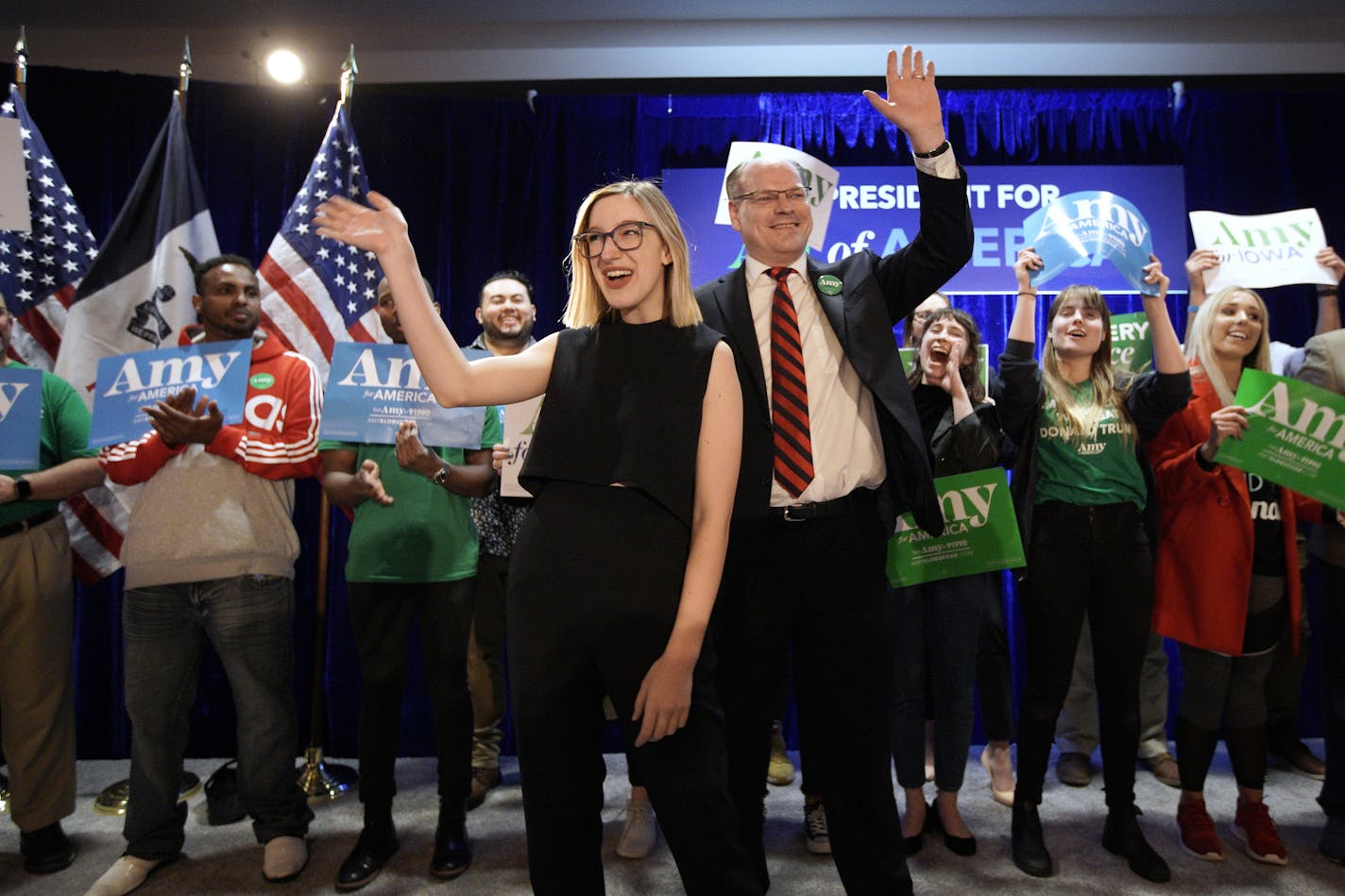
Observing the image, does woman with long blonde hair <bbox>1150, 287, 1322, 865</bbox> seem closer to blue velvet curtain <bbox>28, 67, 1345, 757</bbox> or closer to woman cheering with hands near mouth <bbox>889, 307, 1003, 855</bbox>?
woman cheering with hands near mouth <bbox>889, 307, 1003, 855</bbox>

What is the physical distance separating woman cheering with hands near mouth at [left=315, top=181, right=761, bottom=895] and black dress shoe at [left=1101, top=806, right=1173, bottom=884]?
190 cm

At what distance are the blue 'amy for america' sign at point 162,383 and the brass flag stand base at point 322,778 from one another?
157 cm

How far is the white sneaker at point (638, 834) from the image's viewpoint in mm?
2926

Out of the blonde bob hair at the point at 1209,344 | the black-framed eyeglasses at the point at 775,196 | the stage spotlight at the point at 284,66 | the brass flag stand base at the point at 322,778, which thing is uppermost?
the stage spotlight at the point at 284,66

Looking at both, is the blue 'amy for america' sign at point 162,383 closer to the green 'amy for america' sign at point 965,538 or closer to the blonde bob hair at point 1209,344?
the green 'amy for america' sign at point 965,538

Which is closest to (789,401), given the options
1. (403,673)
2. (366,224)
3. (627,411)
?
(627,411)

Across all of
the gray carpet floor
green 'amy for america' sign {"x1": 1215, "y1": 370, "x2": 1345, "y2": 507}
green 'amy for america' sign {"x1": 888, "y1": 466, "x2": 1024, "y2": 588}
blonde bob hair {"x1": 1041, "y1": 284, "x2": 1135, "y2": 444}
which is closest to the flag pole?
the gray carpet floor

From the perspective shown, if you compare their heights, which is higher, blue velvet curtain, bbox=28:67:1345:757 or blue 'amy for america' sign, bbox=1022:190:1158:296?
blue velvet curtain, bbox=28:67:1345:757

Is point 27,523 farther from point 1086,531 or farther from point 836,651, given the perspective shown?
point 1086,531

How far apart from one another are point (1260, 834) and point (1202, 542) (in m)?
0.92

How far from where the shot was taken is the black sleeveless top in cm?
147

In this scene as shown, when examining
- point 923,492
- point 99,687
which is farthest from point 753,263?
point 99,687

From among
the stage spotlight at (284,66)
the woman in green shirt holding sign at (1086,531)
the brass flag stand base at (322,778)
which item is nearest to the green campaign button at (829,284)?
the woman in green shirt holding sign at (1086,531)

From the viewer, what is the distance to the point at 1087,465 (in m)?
2.80
